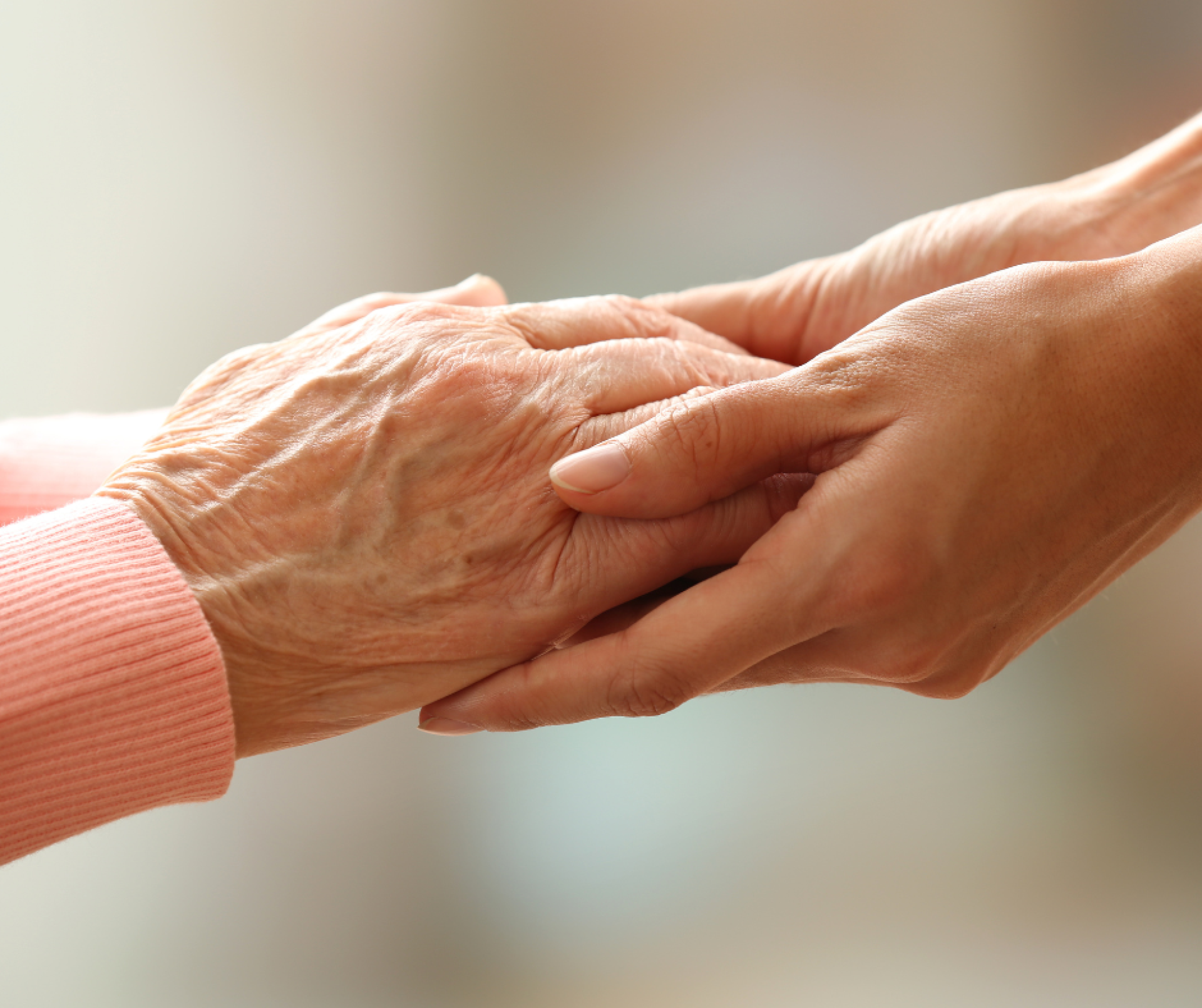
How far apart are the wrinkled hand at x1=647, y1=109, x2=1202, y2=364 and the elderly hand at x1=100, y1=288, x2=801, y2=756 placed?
1.28ft

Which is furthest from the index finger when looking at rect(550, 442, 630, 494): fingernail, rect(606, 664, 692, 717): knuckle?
rect(550, 442, 630, 494): fingernail

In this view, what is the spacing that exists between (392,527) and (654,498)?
0.71ft

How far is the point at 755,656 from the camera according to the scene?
2.16 feet

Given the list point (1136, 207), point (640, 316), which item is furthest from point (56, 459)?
point (1136, 207)

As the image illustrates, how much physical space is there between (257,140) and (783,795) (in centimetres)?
141

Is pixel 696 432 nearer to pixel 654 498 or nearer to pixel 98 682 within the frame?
pixel 654 498

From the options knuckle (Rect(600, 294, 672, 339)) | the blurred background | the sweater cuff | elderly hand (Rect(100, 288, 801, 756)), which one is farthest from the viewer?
the blurred background

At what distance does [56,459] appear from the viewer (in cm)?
98

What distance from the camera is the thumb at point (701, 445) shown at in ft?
2.22

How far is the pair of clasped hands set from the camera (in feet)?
2.14

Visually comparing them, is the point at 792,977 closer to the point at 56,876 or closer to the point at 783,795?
the point at 783,795

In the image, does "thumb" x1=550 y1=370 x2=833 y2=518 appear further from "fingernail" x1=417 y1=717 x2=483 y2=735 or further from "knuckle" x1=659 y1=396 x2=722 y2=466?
"fingernail" x1=417 y1=717 x2=483 y2=735

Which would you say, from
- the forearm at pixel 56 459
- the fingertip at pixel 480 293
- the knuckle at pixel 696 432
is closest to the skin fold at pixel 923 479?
the knuckle at pixel 696 432

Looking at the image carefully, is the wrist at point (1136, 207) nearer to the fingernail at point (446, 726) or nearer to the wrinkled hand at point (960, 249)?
the wrinkled hand at point (960, 249)
